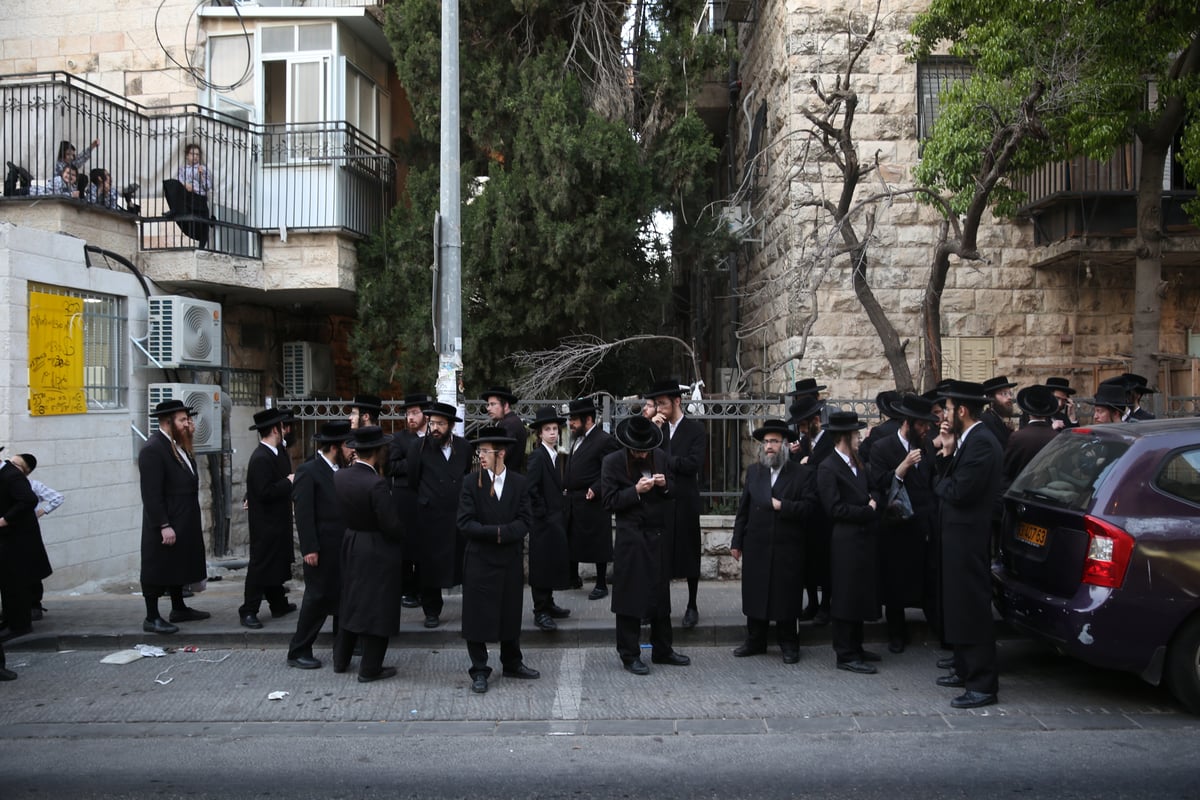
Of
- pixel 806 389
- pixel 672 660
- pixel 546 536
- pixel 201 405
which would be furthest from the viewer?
pixel 201 405

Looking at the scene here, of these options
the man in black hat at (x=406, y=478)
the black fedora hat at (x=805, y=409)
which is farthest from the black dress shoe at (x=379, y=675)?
the black fedora hat at (x=805, y=409)

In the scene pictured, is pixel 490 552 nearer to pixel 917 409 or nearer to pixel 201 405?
pixel 917 409

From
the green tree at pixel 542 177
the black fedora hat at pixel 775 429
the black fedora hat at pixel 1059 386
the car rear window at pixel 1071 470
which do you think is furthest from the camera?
the green tree at pixel 542 177

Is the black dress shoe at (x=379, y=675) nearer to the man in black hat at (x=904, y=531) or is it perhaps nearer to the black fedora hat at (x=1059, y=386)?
the man in black hat at (x=904, y=531)

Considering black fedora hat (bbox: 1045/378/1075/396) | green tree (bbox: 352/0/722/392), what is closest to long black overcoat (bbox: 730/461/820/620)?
black fedora hat (bbox: 1045/378/1075/396)

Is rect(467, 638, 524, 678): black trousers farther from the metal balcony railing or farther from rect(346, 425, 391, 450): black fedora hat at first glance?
the metal balcony railing

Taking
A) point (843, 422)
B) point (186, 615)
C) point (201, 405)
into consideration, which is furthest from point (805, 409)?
point (201, 405)

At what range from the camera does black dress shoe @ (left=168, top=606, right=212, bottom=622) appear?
889cm

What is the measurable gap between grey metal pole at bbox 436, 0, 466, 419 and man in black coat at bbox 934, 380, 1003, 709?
15.7 ft

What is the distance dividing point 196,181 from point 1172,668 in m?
12.0

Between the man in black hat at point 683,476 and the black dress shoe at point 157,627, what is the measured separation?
443 cm

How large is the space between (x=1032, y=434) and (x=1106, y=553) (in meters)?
2.66

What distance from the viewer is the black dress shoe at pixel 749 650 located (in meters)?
7.98

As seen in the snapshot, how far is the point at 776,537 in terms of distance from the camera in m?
7.67
